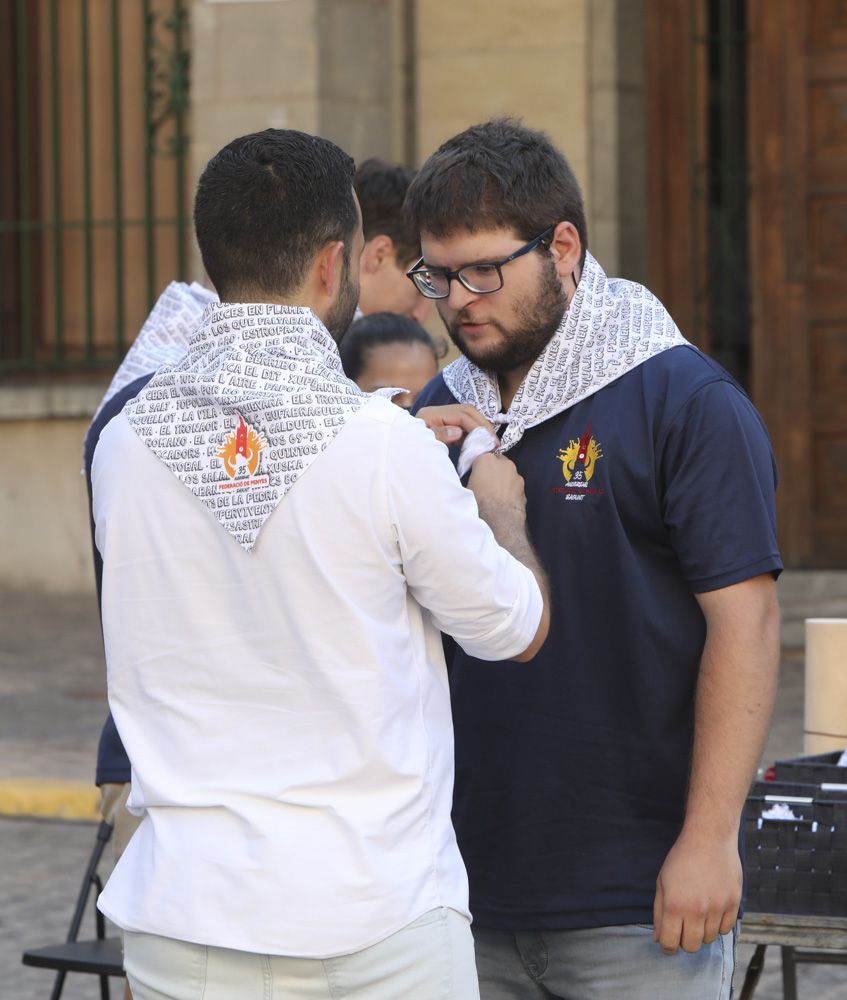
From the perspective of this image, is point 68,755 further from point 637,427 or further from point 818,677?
point 637,427

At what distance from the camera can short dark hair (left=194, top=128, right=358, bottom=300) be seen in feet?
8.10

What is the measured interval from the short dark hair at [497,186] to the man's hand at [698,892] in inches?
36.8

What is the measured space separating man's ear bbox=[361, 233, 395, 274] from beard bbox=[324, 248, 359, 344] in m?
2.19

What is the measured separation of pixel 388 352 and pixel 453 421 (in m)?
1.92

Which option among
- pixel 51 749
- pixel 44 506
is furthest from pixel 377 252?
pixel 44 506

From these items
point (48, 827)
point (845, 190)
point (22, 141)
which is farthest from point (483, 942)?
point (22, 141)

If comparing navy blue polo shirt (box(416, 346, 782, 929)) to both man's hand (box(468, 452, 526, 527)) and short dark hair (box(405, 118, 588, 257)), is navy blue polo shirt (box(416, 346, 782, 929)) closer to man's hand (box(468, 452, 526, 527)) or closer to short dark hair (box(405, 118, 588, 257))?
man's hand (box(468, 452, 526, 527))

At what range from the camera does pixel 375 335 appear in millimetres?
4707

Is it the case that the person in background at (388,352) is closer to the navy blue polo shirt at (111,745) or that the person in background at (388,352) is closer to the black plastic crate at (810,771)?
the navy blue polo shirt at (111,745)

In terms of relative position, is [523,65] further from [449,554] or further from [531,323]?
[449,554]

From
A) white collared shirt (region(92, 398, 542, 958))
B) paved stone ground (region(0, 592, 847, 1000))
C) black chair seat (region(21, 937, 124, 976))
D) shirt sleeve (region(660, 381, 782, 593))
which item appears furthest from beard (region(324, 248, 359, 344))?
paved stone ground (region(0, 592, 847, 1000))

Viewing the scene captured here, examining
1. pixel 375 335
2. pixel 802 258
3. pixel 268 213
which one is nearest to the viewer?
pixel 268 213

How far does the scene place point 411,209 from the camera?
2971 millimetres

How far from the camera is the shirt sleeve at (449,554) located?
2.33m
